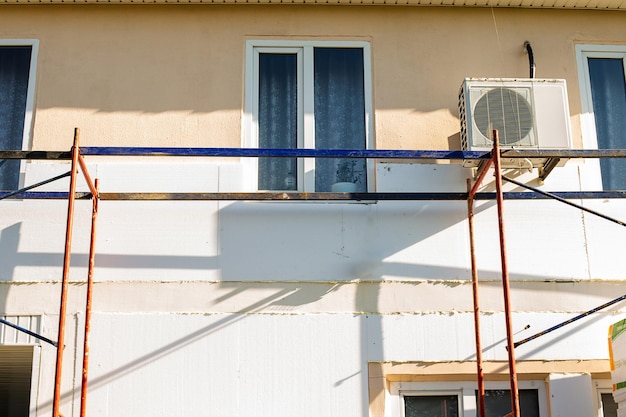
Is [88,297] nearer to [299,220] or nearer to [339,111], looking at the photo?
[299,220]

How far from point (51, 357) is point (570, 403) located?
4.08 m

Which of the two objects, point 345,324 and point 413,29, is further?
point 413,29

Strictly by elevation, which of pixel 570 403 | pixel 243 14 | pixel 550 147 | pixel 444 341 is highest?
pixel 243 14

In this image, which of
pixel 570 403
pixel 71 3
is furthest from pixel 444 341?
pixel 71 3

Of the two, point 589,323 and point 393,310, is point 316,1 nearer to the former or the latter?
point 393,310

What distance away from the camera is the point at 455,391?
773 cm

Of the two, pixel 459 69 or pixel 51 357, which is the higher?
pixel 459 69

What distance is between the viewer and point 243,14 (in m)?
8.75

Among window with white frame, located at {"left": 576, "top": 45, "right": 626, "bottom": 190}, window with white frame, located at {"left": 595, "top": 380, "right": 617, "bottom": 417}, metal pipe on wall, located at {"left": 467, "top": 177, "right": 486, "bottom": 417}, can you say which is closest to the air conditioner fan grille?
metal pipe on wall, located at {"left": 467, "top": 177, "right": 486, "bottom": 417}

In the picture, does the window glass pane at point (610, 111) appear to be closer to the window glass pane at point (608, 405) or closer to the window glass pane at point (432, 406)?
the window glass pane at point (608, 405)

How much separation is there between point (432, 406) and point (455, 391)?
22 centimetres

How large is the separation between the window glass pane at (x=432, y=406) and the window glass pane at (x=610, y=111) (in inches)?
93.9

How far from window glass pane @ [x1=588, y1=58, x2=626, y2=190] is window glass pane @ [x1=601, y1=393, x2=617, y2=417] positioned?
6.05 feet

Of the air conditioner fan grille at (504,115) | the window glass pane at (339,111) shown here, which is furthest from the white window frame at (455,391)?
the air conditioner fan grille at (504,115)
